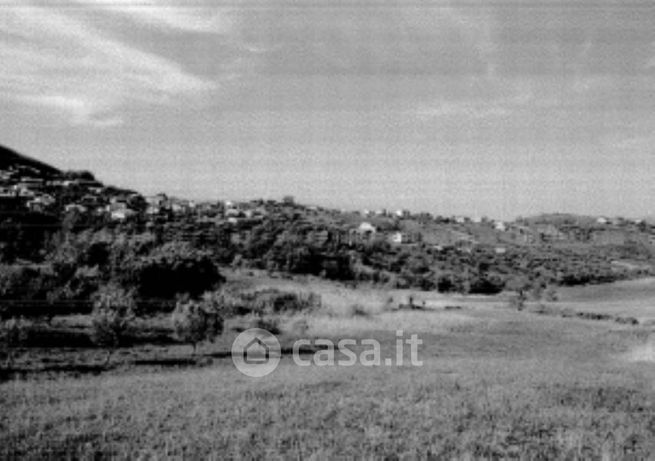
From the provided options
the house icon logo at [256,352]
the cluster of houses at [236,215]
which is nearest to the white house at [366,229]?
the cluster of houses at [236,215]

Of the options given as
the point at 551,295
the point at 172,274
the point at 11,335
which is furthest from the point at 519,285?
the point at 11,335

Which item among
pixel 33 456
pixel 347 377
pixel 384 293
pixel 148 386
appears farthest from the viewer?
pixel 384 293

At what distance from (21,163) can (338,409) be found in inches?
6780

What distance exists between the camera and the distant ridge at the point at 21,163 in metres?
159

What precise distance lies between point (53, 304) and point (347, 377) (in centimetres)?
3055

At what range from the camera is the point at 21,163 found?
539 ft

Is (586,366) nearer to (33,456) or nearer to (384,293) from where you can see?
(33,456)

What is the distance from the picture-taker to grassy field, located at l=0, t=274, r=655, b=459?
60.4 ft

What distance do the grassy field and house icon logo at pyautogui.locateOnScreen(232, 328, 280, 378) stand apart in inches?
47.1

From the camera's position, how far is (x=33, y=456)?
1680 cm

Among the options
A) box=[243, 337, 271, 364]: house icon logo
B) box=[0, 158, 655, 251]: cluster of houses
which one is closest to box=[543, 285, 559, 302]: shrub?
box=[0, 158, 655, 251]: cluster of houses

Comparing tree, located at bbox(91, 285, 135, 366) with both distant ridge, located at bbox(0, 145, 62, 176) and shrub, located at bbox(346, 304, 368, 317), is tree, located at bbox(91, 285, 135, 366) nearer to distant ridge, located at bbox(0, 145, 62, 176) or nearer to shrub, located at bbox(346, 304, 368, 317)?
shrub, located at bbox(346, 304, 368, 317)

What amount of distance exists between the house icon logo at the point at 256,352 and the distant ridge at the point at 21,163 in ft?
441

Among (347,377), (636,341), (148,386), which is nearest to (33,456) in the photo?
(148,386)
